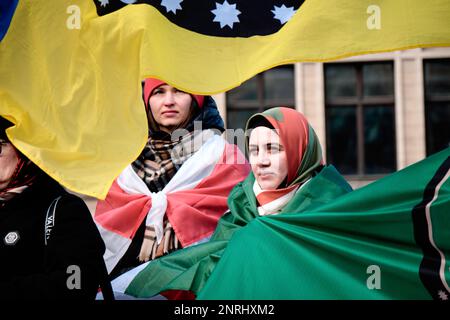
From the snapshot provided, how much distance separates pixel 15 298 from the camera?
13.2 ft

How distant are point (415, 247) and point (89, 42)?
77.6 inches

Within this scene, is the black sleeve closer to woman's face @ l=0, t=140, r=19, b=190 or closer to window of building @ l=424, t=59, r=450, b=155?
woman's face @ l=0, t=140, r=19, b=190

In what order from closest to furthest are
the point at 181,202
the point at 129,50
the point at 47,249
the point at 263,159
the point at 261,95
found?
1. the point at 47,249
2. the point at 263,159
3. the point at 129,50
4. the point at 181,202
5. the point at 261,95

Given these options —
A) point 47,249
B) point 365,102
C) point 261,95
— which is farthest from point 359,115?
point 47,249

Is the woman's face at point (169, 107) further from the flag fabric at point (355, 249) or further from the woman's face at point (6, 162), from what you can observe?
the flag fabric at point (355, 249)

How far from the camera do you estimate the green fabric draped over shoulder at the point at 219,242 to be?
4340mm

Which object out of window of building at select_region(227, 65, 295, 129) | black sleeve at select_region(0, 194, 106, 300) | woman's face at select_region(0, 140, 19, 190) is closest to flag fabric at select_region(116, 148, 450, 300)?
black sleeve at select_region(0, 194, 106, 300)

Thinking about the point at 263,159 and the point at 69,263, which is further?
the point at 263,159

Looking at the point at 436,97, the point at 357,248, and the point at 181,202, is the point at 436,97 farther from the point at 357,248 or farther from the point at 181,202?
the point at 357,248

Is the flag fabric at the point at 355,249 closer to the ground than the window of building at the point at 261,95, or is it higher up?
closer to the ground

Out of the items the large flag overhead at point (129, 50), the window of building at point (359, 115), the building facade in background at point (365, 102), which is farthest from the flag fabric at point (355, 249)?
the window of building at point (359, 115)

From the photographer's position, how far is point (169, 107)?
17.5ft

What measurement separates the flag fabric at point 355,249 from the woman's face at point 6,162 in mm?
1020

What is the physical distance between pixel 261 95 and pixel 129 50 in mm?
11313
